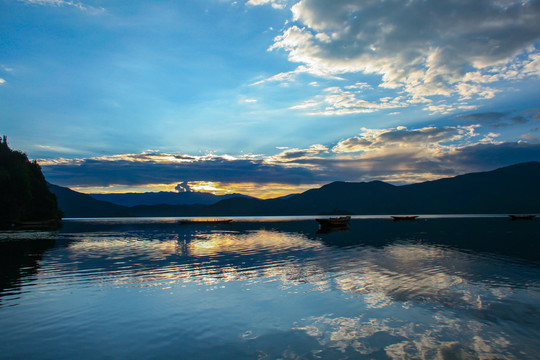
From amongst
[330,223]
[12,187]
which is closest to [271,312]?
[330,223]

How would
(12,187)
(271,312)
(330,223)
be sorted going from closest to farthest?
(271,312) < (12,187) < (330,223)

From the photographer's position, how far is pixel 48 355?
11.5m

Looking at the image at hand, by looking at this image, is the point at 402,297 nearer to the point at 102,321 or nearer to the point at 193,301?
the point at 193,301

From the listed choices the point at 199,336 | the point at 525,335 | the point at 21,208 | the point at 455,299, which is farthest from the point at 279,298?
the point at 21,208

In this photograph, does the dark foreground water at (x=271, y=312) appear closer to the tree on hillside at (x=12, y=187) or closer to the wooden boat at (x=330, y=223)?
Result: the wooden boat at (x=330, y=223)

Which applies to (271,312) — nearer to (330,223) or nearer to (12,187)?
(330,223)

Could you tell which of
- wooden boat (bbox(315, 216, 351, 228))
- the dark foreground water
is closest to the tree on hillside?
the dark foreground water

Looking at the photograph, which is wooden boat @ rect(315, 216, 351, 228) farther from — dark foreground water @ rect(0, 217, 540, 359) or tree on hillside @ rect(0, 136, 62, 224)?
tree on hillside @ rect(0, 136, 62, 224)

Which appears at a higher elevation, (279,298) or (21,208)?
(21,208)

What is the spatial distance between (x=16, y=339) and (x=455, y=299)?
77.5ft

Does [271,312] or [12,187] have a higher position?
[12,187]

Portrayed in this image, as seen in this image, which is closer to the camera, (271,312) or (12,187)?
(271,312)

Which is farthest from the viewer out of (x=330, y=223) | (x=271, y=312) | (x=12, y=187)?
(x=330, y=223)

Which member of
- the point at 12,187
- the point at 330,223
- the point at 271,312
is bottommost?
the point at 330,223
